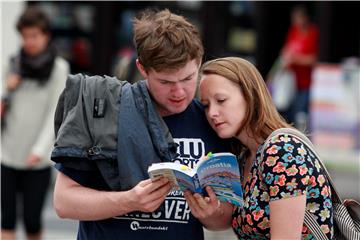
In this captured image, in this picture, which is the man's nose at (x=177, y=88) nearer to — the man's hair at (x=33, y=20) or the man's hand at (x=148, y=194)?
the man's hand at (x=148, y=194)

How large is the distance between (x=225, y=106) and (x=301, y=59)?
6955 millimetres

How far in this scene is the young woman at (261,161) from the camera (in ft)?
8.87

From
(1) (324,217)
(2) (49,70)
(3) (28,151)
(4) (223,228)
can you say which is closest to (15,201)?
(3) (28,151)

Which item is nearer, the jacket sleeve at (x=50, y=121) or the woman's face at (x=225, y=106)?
the woman's face at (x=225, y=106)

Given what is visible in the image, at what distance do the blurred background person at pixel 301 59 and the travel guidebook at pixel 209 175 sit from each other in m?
6.78

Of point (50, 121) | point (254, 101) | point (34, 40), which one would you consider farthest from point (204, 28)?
point (254, 101)

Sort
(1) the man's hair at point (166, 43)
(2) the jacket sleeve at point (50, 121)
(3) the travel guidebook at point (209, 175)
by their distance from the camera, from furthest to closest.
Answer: (2) the jacket sleeve at point (50, 121), (1) the man's hair at point (166, 43), (3) the travel guidebook at point (209, 175)

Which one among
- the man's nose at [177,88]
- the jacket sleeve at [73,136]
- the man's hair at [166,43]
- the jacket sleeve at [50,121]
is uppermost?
the man's hair at [166,43]

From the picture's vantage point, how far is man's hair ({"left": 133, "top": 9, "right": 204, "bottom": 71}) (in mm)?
2729

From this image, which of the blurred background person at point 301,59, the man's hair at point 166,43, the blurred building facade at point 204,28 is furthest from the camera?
the blurred building facade at point 204,28

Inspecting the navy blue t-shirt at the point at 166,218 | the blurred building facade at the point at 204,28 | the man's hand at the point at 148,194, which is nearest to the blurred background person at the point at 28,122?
the navy blue t-shirt at the point at 166,218

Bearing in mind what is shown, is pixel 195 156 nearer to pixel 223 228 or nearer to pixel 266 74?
pixel 223 228

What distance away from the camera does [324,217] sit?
2.79 m

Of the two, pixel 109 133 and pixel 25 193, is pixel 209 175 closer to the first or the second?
pixel 109 133
